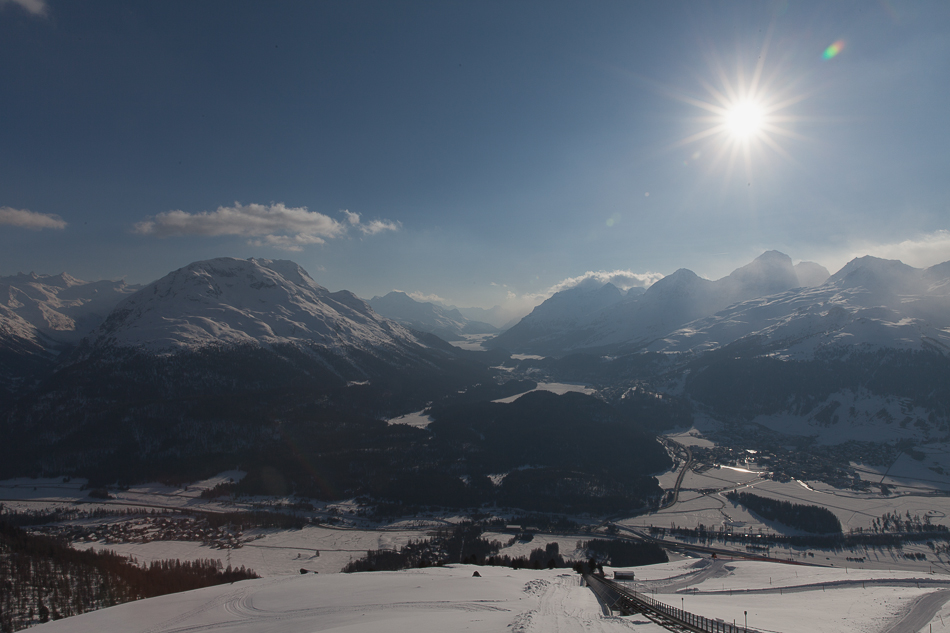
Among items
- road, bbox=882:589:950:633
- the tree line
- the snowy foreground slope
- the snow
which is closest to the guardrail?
the snowy foreground slope

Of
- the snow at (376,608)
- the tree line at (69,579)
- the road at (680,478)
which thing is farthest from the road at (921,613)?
the road at (680,478)

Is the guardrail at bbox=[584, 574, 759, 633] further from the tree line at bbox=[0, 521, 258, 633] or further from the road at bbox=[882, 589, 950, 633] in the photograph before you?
the tree line at bbox=[0, 521, 258, 633]

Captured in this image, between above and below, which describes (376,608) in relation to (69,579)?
above

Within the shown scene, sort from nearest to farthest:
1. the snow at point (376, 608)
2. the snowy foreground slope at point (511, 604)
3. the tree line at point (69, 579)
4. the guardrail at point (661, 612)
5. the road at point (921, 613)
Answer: the guardrail at point (661, 612) < the snow at point (376, 608) < the road at point (921, 613) < the snowy foreground slope at point (511, 604) < the tree line at point (69, 579)

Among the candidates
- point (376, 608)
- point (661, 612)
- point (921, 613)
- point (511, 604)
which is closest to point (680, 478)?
point (921, 613)

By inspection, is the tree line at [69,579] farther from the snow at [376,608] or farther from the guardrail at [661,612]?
the guardrail at [661,612]

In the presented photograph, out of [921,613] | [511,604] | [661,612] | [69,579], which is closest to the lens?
[661,612]

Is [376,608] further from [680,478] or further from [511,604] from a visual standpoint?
[680,478]
